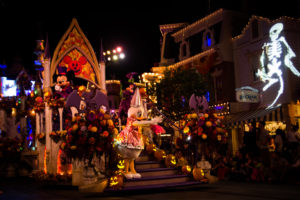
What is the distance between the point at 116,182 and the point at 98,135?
4.82 ft

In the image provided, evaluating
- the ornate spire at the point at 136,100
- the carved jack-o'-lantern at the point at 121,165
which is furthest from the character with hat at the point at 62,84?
the carved jack-o'-lantern at the point at 121,165

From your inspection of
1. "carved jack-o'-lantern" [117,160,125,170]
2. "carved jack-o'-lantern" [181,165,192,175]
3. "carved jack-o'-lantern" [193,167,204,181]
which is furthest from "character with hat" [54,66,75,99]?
"carved jack-o'-lantern" [193,167,204,181]

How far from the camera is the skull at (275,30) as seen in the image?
779 inches

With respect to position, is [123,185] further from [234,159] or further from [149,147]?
[234,159]

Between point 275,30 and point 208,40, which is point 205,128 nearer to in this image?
point 275,30

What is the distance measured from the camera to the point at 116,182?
9930 millimetres

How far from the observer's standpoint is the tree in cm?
2255

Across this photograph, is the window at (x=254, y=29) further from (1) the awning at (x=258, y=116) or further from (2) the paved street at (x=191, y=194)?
(2) the paved street at (x=191, y=194)

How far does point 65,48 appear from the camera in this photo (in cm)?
1334

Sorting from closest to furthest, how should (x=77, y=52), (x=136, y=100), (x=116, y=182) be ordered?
(x=116, y=182), (x=136, y=100), (x=77, y=52)

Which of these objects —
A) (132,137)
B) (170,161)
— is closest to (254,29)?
(170,161)

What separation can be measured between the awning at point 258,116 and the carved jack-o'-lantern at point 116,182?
10.9m

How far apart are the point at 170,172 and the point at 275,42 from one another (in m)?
11.7

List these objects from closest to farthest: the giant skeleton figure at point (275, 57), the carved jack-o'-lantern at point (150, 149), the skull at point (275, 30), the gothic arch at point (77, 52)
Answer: the carved jack-o'-lantern at point (150, 149)
the gothic arch at point (77, 52)
the giant skeleton figure at point (275, 57)
the skull at point (275, 30)
